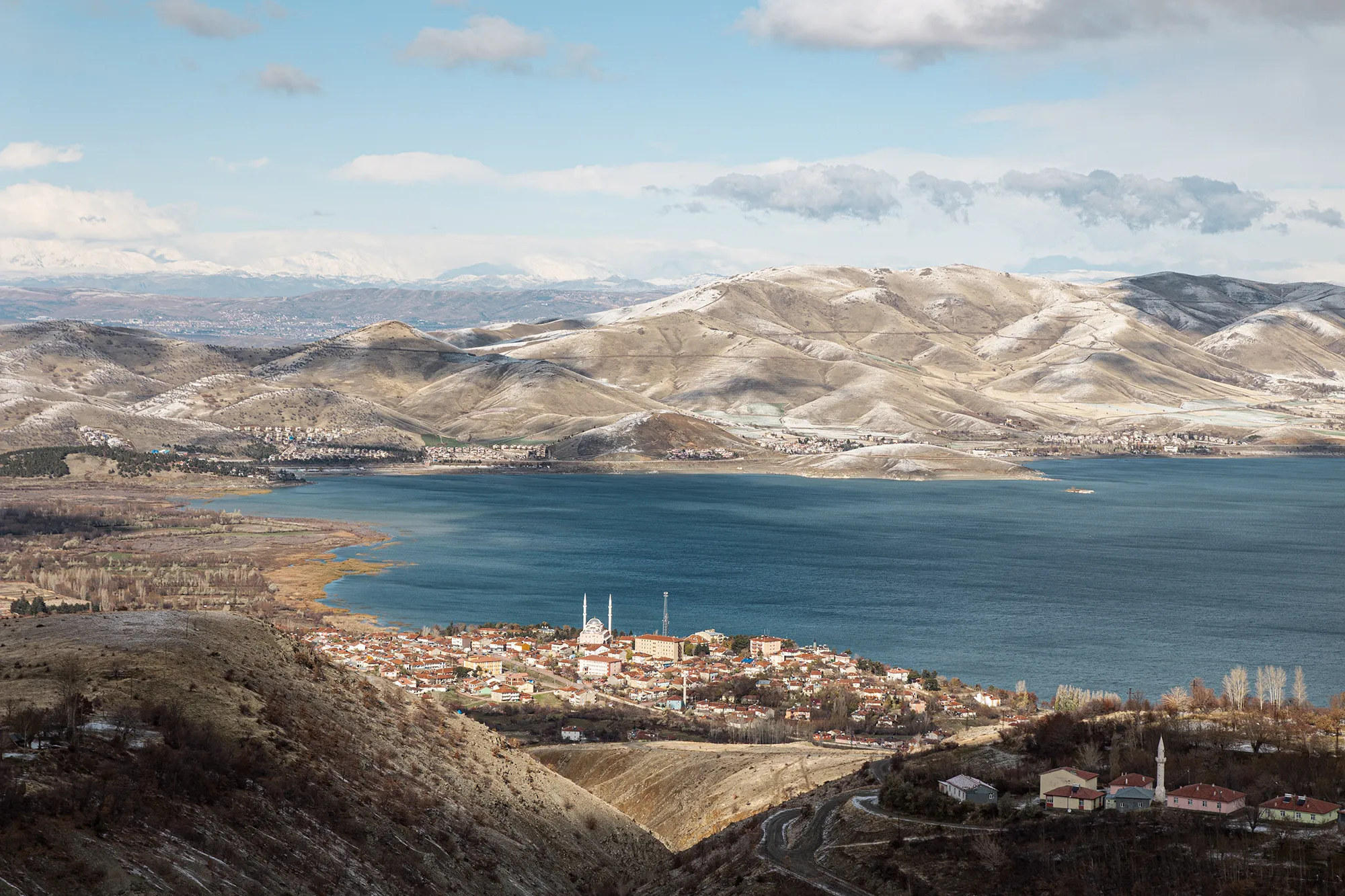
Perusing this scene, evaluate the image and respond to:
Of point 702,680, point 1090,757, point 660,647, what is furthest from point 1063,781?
point 660,647

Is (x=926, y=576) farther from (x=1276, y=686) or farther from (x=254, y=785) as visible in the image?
(x=254, y=785)

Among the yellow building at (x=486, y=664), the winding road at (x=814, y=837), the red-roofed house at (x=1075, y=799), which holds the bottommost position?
the yellow building at (x=486, y=664)

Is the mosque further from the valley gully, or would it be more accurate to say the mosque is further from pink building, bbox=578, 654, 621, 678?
pink building, bbox=578, 654, 621, 678

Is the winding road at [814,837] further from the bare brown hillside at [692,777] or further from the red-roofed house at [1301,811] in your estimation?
the red-roofed house at [1301,811]

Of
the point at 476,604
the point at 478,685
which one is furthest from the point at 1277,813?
the point at 476,604

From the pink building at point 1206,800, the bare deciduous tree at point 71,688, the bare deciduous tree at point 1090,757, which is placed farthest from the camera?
the bare deciduous tree at point 1090,757

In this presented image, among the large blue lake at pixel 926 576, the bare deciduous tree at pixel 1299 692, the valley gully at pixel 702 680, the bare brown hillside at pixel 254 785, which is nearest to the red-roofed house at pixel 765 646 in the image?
the valley gully at pixel 702 680
